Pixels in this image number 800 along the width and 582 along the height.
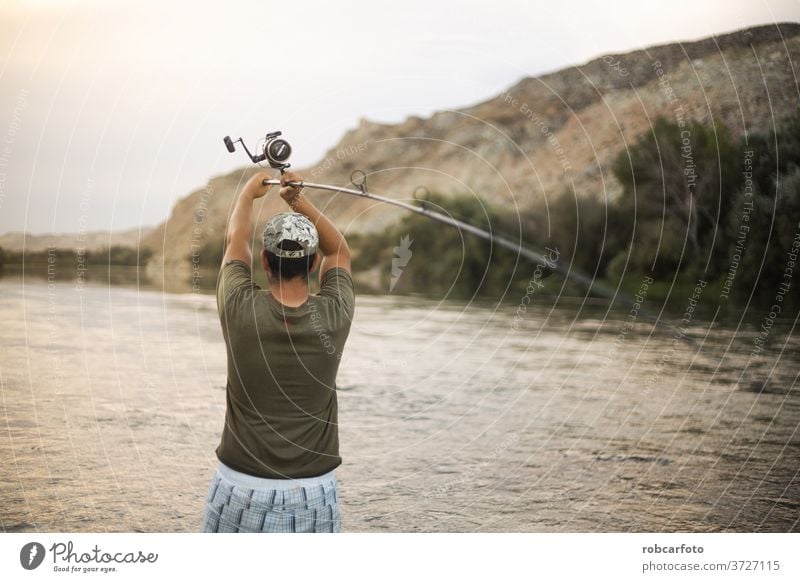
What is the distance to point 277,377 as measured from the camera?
2406 millimetres

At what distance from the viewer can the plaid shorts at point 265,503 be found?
8.11 ft

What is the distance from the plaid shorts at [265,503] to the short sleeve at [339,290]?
1.47ft

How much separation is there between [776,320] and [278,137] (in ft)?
30.3

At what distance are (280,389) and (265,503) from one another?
31 centimetres

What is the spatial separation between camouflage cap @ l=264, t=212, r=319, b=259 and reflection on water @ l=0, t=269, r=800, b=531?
2.10 metres

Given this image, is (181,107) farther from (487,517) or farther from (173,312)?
(173,312)

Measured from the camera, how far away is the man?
7.91ft

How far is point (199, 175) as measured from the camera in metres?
4.91

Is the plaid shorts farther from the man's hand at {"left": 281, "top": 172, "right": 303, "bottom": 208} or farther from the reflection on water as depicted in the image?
the reflection on water

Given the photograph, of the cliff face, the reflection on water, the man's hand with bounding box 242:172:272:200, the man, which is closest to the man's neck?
the man
